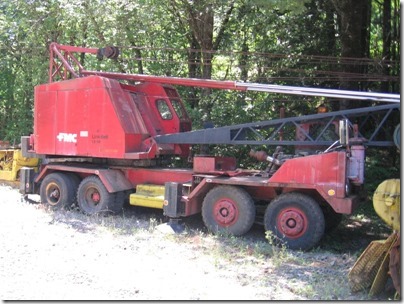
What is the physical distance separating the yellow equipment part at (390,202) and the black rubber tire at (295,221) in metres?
2.01

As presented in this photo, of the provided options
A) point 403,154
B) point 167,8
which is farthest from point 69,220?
point 167,8

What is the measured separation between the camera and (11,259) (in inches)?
244

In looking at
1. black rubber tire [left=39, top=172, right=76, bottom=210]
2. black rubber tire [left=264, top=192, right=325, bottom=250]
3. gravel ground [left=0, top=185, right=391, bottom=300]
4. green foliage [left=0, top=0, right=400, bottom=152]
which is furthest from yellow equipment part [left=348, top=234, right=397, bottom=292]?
green foliage [left=0, top=0, right=400, bottom=152]

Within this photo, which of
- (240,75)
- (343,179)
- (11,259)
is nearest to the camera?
(11,259)

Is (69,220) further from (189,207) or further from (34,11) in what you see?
(34,11)

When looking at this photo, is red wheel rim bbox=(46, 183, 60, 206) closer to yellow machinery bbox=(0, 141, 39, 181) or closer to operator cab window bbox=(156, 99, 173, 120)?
yellow machinery bbox=(0, 141, 39, 181)

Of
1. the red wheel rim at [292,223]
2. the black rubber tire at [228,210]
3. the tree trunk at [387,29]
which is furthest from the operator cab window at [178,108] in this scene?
A: the tree trunk at [387,29]

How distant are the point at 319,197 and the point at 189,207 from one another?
247 centimetres

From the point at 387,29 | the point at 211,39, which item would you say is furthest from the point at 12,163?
the point at 387,29

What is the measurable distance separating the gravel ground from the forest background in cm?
517

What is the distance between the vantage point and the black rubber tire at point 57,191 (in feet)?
33.2

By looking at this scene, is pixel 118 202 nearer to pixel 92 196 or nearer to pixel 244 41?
pixel 92 196

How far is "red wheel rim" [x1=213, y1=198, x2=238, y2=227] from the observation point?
809 centimetres

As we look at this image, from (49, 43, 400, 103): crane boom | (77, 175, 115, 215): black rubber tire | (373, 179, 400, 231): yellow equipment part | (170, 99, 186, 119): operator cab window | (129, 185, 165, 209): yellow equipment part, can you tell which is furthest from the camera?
(170, 99, 186, 119): operator cab window
